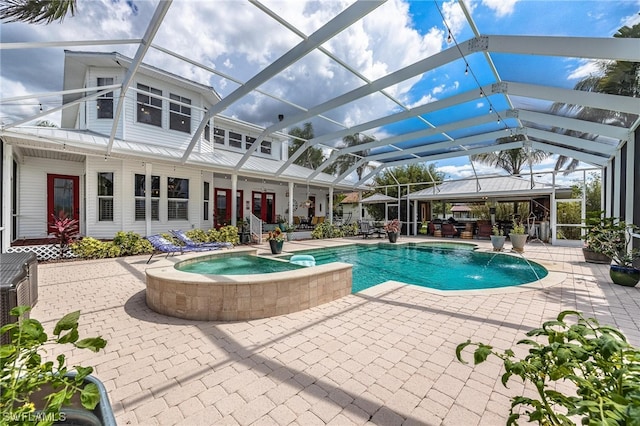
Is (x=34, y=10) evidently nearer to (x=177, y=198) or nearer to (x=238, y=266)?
(x=238, y=266)

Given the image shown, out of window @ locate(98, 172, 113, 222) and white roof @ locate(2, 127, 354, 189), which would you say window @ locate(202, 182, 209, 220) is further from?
window @ locate(98, 172, 113, 222)

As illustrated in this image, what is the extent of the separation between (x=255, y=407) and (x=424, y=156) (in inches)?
576

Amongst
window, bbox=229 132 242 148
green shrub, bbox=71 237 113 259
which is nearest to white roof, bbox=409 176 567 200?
window, bbox=229 132 242 148

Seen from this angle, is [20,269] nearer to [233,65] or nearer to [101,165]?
[233,65]

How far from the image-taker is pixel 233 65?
7.56 m

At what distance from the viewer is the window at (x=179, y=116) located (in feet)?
38.4

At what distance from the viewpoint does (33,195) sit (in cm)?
987

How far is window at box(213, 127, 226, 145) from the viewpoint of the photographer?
1434 centimetres

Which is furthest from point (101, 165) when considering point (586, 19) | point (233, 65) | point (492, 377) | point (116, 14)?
point (586, 19)

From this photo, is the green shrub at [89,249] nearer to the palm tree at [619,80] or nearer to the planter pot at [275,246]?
the planter pot at [275,246]

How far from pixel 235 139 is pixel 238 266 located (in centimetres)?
944

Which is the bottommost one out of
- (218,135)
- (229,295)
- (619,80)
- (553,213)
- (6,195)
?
(229,295)

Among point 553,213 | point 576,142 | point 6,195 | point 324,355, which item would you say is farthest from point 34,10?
point 553,213

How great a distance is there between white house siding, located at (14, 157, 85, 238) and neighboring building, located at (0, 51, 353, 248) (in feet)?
0.08
